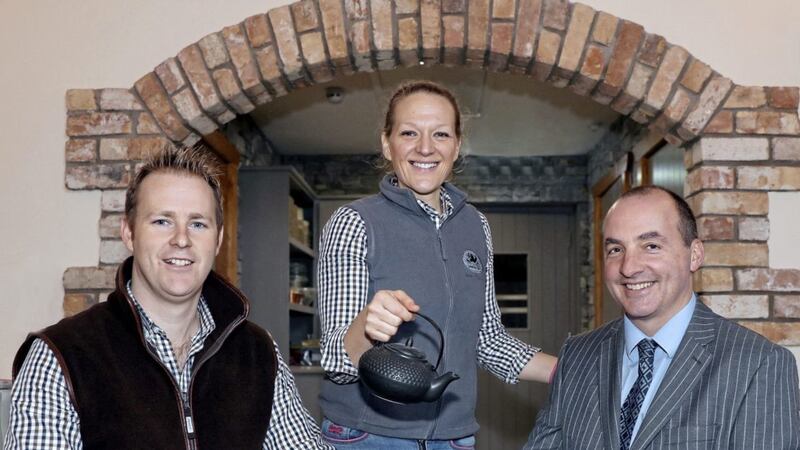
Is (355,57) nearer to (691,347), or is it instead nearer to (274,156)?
(691,347)

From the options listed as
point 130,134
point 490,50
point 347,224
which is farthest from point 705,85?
point 130,134

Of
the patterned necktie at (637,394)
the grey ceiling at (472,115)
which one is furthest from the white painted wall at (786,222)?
the grey ceiling at (472,115)

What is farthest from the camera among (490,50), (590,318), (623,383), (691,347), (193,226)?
(590,318)

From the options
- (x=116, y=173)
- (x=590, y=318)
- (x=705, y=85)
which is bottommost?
(x=590, y=318)

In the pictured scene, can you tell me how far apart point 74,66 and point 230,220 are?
1.73 m

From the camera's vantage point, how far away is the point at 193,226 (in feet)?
5.70

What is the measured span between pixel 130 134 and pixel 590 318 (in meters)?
4.30

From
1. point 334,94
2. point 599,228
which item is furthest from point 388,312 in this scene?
point 599,228

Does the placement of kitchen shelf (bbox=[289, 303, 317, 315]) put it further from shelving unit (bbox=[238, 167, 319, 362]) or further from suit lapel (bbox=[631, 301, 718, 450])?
suit lapel (bbox=[631, 301, 718, 450])

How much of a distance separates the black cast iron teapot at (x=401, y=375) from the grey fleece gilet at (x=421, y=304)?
1.09 feet

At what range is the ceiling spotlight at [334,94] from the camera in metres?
4.96

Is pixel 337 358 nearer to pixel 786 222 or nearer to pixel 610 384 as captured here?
pixel 610 384

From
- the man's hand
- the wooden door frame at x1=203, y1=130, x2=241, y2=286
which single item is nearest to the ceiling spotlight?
the wooden door frame at x1=203, y1=130, x2=241, y2=286

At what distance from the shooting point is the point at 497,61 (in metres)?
3.27
